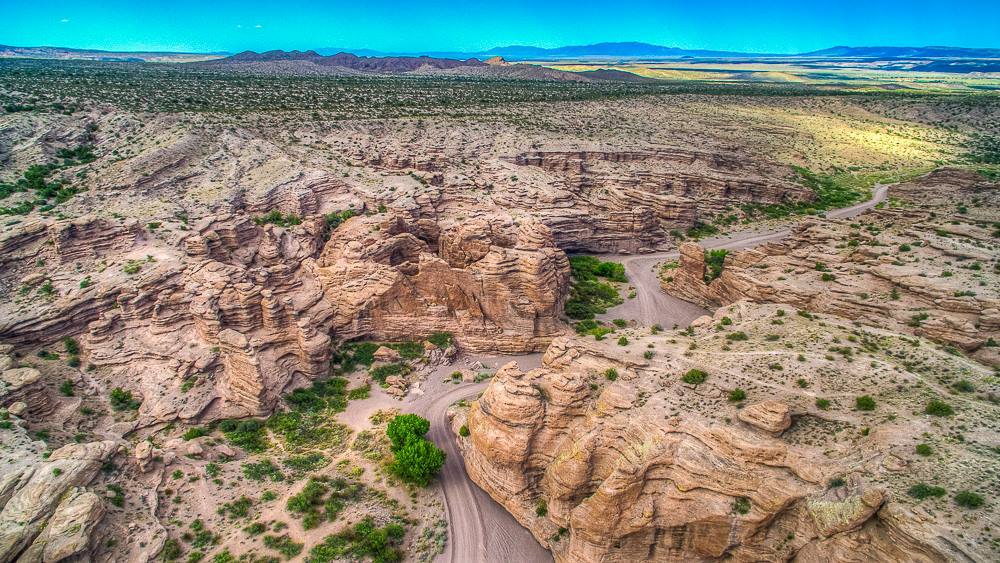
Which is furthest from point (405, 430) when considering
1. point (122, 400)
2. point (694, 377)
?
point (122, 400)

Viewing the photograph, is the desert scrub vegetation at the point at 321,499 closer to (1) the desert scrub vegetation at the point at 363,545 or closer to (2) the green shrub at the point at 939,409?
(1) the desert scrub vegetation at the point at 363,545

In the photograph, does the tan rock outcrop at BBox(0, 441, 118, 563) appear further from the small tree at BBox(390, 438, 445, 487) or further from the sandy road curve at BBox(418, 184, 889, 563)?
the sandy road curve at BBox(418, 184, 889, 563)

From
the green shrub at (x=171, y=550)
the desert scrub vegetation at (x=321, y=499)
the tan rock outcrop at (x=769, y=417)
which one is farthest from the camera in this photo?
the desert scrub vegetation at (x=321, y=499)

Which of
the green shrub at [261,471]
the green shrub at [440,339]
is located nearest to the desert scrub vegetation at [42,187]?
the green shrub at [261,471]

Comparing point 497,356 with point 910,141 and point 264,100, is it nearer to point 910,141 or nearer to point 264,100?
point 264,100

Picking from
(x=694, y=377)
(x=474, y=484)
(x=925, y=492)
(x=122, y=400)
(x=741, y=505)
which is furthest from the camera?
(x=122, y=400)

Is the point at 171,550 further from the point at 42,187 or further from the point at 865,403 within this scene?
the point at 42,187
